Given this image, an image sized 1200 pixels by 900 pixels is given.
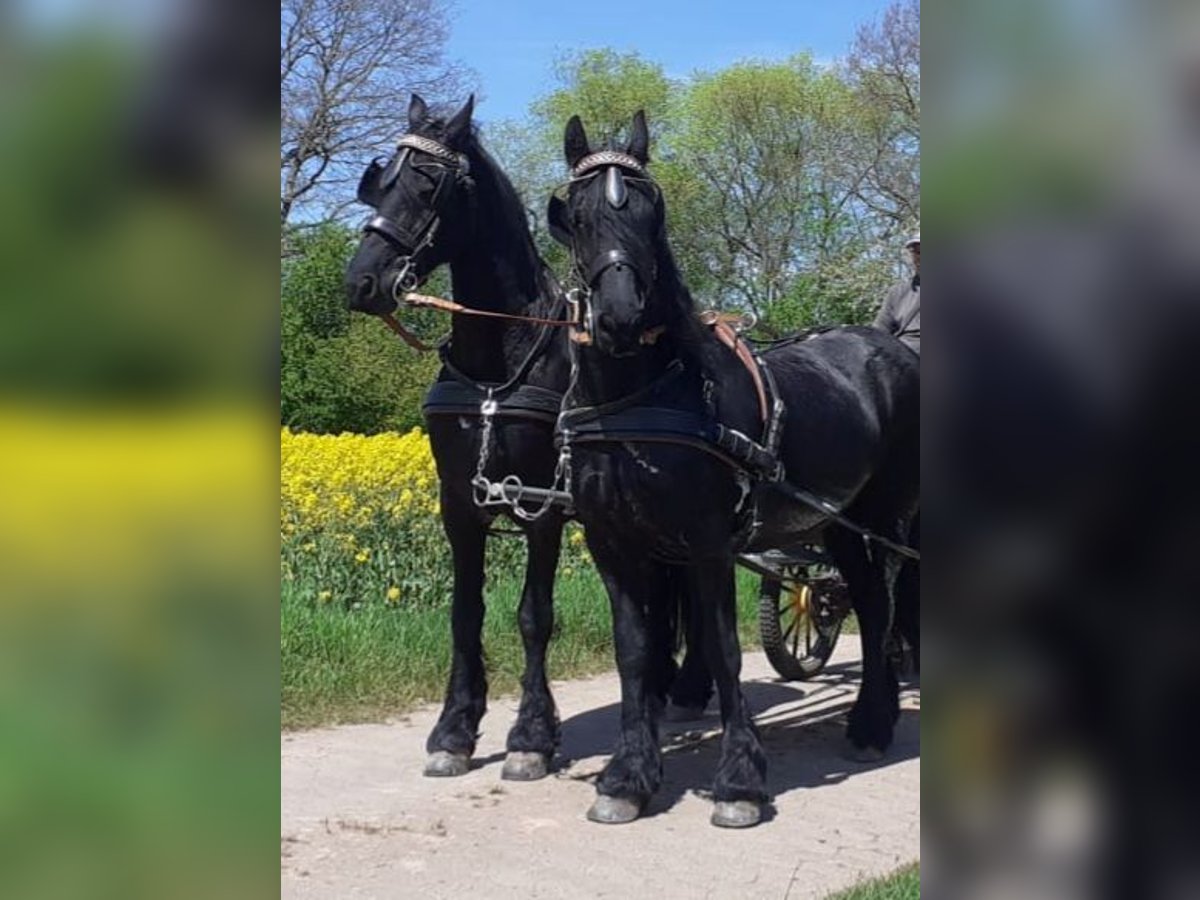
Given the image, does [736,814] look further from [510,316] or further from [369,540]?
[369,540]

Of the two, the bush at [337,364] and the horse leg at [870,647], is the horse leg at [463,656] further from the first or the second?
the bush at [337,364]

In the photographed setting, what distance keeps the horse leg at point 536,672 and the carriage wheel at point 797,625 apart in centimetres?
180

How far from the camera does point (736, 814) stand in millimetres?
4688

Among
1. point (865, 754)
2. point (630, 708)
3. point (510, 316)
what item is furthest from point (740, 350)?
point (865, 754)

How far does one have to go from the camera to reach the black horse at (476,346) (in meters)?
4.95

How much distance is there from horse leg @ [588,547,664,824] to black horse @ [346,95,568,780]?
502 mm

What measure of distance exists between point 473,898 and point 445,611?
4.11m

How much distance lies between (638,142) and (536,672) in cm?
221

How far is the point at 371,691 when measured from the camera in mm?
6730

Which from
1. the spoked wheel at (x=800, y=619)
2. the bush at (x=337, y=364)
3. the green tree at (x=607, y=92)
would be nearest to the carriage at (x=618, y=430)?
the spoked wheel at (x=800, y=619)

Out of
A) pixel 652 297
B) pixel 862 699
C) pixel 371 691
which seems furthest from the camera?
pixel 371 691

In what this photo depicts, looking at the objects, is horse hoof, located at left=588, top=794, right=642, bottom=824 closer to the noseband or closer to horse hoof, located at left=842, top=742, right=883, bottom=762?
horse hoof, located at left=842, top=742, right=883, bottom=762
